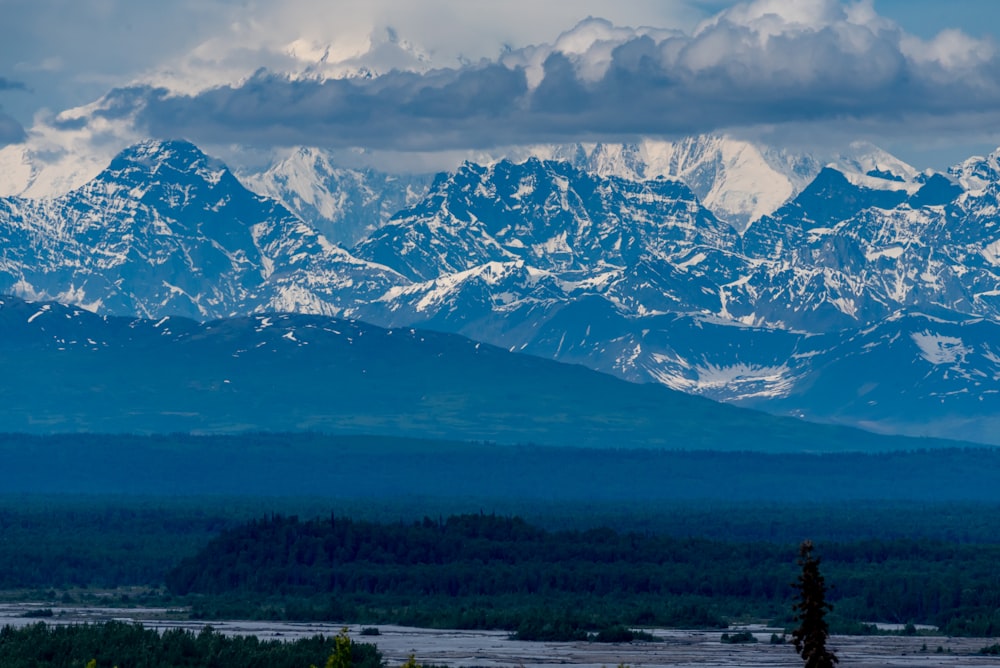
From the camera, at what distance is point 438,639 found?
18138 cm

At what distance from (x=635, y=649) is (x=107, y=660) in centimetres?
4553

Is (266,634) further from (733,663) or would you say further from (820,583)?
(820,583)

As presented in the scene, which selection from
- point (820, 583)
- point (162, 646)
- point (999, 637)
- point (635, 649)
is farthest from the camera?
point (999, 637)

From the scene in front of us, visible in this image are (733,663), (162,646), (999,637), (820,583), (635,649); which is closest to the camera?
(820,583)

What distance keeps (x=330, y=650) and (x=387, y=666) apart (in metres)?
4.70

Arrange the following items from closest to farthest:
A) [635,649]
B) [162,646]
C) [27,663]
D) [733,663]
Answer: [27,663] < [162,646] < [733,663] < [635,649]

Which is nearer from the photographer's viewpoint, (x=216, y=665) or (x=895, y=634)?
(x=216, y=665)

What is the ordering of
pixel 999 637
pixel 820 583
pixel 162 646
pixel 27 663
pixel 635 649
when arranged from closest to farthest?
pixel 820 583 → pixel 27 663 → pixel 162 646 → pixel 635 649 → pixel 999 637

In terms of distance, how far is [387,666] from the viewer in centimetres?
14800

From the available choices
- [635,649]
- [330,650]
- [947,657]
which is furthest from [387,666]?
[947,657]

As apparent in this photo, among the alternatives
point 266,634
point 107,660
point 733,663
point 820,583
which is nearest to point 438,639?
point 266,634

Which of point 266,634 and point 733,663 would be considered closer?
point 733,663

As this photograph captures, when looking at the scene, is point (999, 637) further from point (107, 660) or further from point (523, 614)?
point (107, 660)

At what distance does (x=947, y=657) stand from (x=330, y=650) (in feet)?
148
